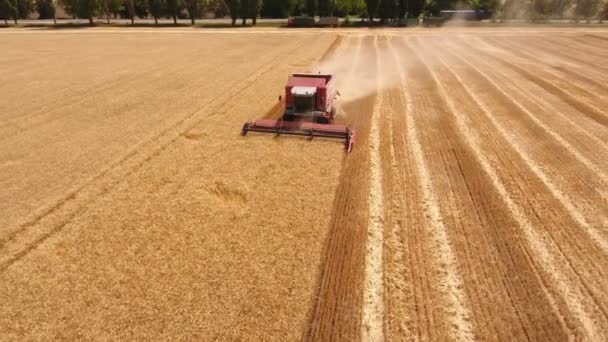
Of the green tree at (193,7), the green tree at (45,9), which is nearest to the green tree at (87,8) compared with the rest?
the green tree at (193,7)

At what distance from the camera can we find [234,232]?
9094 millimetres

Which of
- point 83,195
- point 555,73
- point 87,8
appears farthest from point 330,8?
point 83,195

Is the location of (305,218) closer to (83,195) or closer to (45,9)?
(83,195)

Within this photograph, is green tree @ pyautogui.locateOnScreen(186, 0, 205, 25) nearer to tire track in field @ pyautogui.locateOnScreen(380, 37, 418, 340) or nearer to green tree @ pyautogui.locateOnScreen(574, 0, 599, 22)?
tire track in field @ pyautogui.locateOnScreen(380, 37, 418, 340)

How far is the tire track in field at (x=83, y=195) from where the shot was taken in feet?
28.2

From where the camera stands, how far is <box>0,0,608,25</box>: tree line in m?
61.2

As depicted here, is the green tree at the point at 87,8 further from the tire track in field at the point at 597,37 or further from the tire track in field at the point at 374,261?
the tire track in field at the point at 597,37

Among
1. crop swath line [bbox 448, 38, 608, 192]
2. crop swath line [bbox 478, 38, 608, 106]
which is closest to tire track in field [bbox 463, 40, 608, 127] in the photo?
crop swath line [bbox 478, 38, 608, 106]

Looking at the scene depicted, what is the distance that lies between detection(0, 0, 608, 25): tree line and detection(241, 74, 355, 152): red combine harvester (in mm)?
49489

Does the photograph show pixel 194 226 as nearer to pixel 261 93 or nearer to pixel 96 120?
pixel 96 120

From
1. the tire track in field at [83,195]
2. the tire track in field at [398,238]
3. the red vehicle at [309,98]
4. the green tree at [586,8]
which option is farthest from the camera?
the green tree at [586,8]

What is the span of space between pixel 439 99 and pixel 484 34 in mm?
34931

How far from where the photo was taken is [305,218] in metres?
9.59

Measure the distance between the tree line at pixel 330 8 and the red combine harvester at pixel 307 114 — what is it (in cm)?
4949
